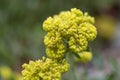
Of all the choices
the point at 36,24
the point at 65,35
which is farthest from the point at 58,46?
the point at 36,24

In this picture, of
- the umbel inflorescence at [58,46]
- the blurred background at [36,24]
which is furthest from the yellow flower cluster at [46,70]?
the blurred background at [36,24]

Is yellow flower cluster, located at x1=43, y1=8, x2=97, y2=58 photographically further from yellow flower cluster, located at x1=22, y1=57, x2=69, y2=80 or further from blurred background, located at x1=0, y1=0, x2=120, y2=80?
blurred background, located at x1=0, y1=0, x2=120, y2=80

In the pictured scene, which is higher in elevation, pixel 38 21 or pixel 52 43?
pixel 38 21

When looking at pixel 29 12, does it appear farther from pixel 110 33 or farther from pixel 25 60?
pixel 110 33

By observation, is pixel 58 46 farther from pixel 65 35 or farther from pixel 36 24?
pixel 36 24

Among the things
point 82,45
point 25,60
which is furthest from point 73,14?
point 25,60

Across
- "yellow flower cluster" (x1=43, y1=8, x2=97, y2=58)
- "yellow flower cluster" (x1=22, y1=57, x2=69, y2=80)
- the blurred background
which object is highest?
the blurred background

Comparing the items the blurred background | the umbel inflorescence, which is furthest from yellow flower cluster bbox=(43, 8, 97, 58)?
the blurred background

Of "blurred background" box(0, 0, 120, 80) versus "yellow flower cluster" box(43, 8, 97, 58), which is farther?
"blurred background" box(0, 0, 120, 80)
